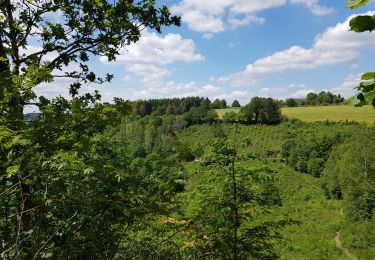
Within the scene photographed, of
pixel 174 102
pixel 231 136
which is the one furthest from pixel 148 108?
pixel 231 136

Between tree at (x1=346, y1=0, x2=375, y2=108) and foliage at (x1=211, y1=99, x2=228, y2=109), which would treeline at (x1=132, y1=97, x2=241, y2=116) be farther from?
tree at (x1=346, y1=0, x2=375, y2=108)

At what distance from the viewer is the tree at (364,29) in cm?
151

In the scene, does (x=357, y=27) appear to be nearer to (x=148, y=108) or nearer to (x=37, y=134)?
(x=37, y=134)

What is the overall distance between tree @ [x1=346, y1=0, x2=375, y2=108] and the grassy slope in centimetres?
281

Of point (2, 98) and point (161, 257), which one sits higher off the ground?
point (2, 98)

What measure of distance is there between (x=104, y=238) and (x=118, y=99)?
6.08 feet

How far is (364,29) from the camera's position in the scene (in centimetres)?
157

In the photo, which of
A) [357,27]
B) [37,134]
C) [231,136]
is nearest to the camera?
[357,27]

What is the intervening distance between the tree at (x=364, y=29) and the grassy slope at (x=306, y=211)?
281cm

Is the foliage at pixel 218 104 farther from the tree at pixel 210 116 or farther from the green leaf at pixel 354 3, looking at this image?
the green leaf at pixel 354 3

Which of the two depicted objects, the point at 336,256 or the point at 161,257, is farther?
the point at 336,256

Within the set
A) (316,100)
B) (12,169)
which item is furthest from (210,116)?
(12,169)

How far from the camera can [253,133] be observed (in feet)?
331

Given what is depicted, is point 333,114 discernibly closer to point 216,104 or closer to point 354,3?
point 216,104
